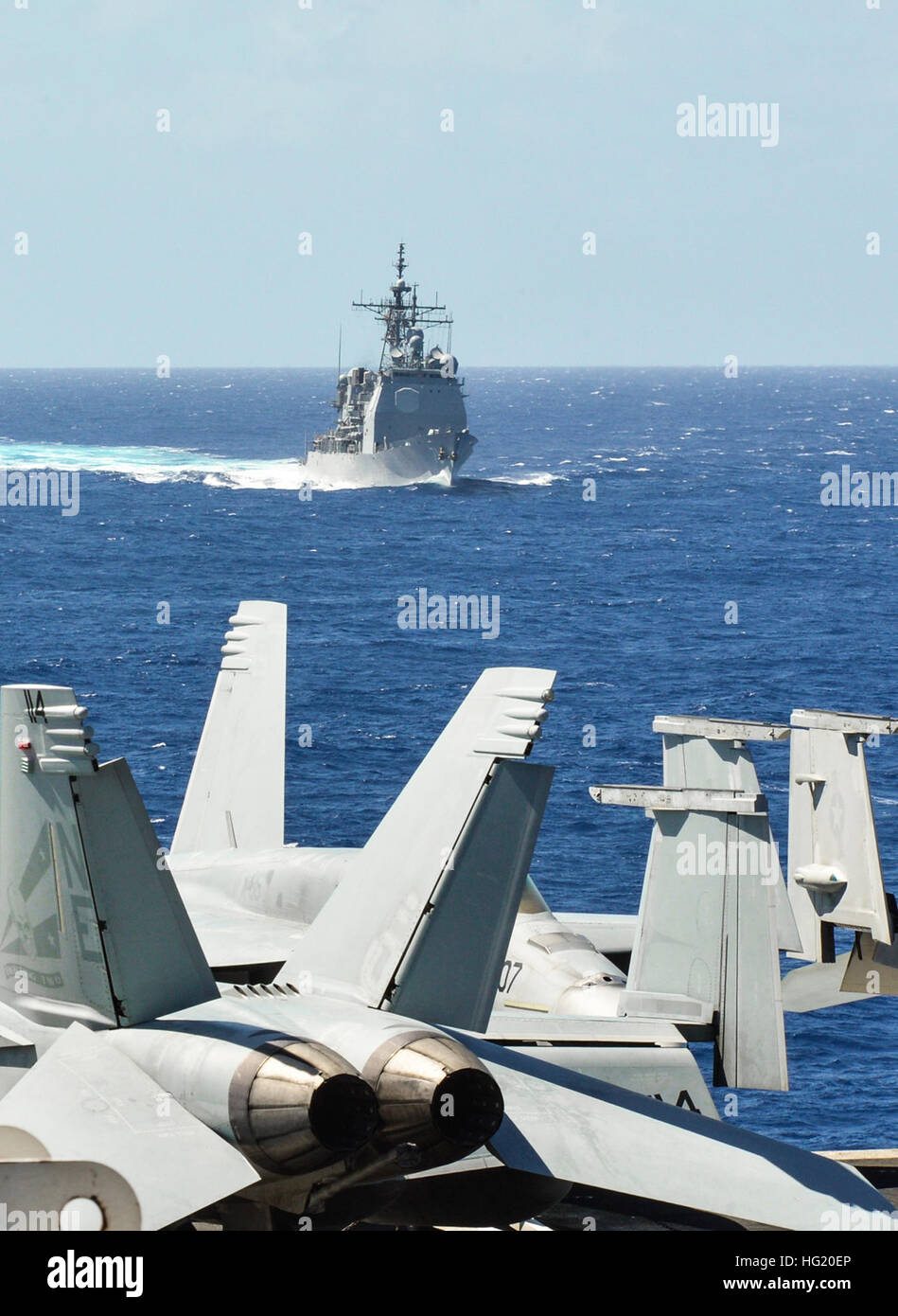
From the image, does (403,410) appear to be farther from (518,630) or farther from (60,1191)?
(60,1191)

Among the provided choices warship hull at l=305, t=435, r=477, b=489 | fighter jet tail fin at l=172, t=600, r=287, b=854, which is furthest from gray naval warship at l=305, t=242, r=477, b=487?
fighter jet tail fin at l=172, t=600, r=287, b=854

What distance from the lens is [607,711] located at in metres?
69.4

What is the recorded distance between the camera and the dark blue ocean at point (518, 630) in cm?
5256

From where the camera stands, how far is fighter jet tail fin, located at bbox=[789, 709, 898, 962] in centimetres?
2216

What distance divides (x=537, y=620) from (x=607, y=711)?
23.7m

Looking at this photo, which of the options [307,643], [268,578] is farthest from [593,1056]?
[268,578]

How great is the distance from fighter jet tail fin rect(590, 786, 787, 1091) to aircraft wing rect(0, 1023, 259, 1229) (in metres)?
8.18

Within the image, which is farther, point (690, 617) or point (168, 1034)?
point (690, 617)

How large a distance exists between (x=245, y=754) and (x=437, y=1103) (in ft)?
47.7

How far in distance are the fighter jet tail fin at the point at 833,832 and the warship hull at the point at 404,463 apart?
13382 centimetres

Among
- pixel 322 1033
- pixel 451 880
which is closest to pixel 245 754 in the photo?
pixel 451 880

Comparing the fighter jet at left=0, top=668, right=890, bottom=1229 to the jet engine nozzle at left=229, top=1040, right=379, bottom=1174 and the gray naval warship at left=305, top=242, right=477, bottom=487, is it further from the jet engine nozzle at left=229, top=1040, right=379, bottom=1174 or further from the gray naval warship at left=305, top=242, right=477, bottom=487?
the gray naval warship at left=305, top=242, right=477, bottom=487
